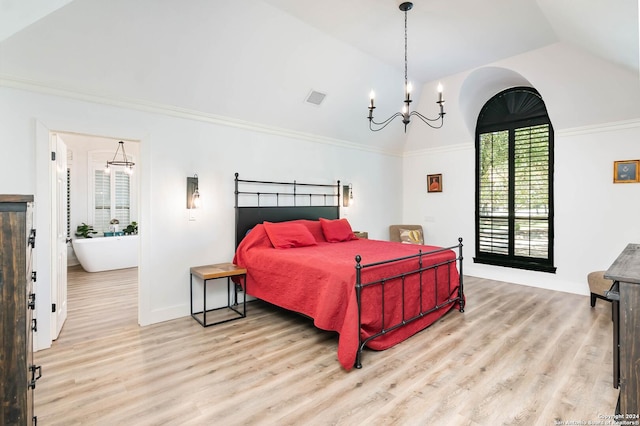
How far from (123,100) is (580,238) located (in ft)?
20.7

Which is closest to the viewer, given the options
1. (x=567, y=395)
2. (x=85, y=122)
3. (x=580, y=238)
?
(x=567, y=395)

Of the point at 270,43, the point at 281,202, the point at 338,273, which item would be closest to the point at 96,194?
the point at 281,202

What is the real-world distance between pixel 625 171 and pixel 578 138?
741 millimetres

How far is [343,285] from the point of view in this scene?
2.90m

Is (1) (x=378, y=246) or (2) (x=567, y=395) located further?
(1) (x=378, y=246)

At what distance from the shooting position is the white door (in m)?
3.28

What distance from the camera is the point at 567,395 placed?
2.31 meters

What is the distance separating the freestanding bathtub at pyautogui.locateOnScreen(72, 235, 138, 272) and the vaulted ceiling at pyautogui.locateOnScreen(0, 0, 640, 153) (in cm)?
409

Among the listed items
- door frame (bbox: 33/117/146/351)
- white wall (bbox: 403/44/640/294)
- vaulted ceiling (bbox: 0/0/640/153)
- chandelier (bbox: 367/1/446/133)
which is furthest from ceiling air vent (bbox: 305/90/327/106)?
door frame (bbox: 33/117/146/351)

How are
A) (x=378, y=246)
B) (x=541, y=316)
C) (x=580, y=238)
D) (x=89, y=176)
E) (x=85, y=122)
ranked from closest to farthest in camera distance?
(x=85, y=122), (x=541, y=316), (x=378, y=246), (x=580, y=238), (x=89, y=176)

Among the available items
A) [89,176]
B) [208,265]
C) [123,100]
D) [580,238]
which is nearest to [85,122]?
[123,100]

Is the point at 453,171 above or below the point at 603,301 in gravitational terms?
above

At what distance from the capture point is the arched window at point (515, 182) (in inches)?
209

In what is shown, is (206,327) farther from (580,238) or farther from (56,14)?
(580,238)
